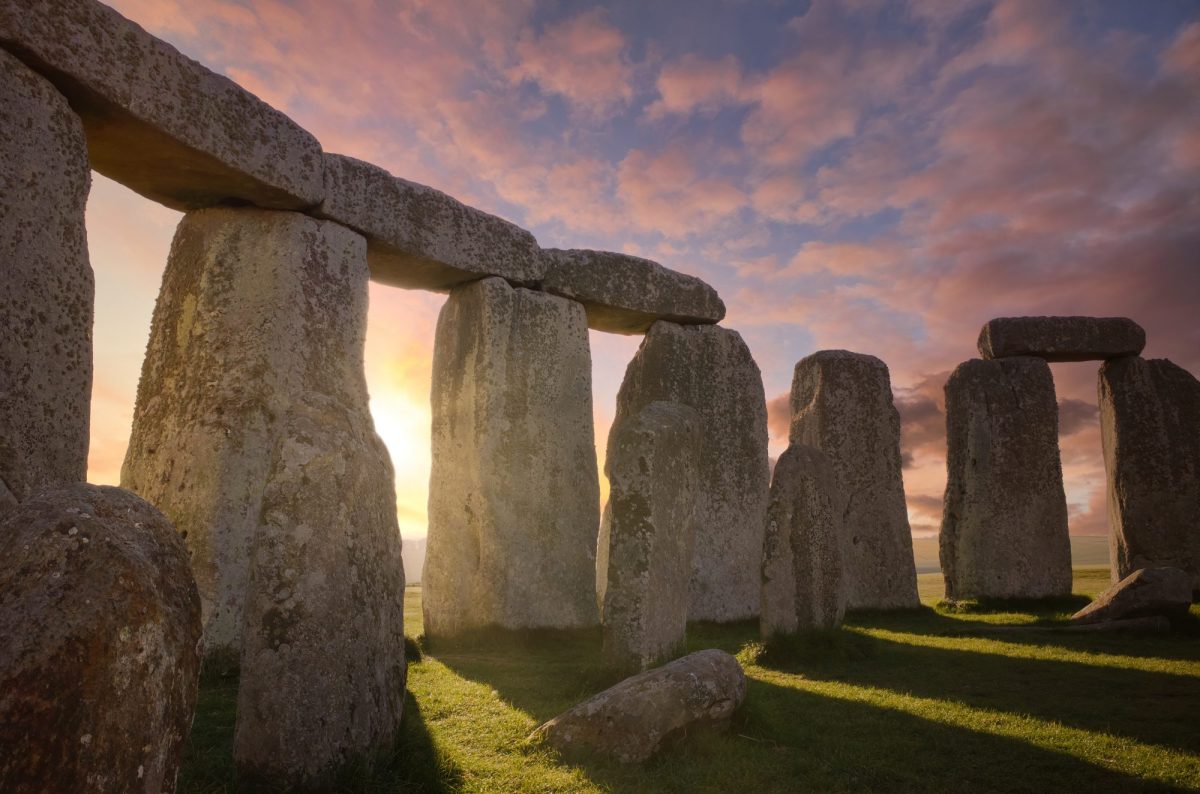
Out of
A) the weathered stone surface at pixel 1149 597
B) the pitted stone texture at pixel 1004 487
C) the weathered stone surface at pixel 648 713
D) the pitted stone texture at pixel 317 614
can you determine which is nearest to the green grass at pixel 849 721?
the weathered stone surface at pixel 648 713

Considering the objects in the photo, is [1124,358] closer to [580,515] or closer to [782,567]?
[782,567]

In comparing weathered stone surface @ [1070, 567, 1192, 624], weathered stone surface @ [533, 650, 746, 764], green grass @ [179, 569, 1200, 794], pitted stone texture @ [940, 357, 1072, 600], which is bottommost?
green grass @ [179, 569, 1200, 794]

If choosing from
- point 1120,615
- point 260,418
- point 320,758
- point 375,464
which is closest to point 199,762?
point 320,758

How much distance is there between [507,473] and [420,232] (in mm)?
3096

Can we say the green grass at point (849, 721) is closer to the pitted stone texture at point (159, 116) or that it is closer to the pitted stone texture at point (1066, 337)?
the pitted stone texture at point (159, 116)

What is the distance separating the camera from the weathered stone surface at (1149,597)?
9945 mm

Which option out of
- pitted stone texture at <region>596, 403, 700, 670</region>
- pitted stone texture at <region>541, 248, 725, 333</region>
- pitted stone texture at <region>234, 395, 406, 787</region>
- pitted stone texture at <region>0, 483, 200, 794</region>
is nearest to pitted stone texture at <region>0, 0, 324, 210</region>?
pitted stone texture at <region>541, 248, 725, 333</region>

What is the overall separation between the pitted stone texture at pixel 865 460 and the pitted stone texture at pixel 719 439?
1.42 m

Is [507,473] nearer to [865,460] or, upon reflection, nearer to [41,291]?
[41,291]

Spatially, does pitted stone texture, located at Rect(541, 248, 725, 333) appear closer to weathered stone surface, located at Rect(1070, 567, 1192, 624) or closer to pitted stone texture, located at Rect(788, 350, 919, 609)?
pitted stone texture, located at Rect(788, 350, 919, 609)

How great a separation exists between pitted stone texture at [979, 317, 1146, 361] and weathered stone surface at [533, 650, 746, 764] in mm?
11860

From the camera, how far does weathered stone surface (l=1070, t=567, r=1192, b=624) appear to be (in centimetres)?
995

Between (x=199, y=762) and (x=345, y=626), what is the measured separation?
122 cm

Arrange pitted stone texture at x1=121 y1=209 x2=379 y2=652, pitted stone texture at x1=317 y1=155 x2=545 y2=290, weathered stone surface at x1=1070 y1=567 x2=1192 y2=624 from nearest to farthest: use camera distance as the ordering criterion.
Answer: pitted stone texture at x1=121 y1=209 x2=379 y2=652 < pitted stone texture at x1=317 y1=155 x2=545 y2=290 < weathered stone surface at x1=1070 y1=567 x2=1192 y2=624
